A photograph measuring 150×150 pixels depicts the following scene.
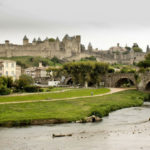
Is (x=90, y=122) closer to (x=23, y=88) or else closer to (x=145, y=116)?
(x=145, y=116)

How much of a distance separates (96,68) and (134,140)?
192 ft

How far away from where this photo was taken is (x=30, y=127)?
36469 millimetres

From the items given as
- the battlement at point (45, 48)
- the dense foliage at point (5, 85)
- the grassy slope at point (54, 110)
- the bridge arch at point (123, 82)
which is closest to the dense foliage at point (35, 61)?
the battlement at point (45, 48)

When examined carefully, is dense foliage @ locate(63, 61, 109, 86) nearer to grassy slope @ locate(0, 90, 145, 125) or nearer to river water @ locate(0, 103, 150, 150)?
grassy slope @ locate(0, 90, 145, 125)

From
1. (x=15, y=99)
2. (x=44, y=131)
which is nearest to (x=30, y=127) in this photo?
(x=44, y=131)

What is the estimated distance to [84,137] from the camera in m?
32.1

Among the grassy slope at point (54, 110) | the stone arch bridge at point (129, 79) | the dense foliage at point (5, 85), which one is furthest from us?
the stone arch bridge at point (129, 79)

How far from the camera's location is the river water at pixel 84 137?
29031 mm

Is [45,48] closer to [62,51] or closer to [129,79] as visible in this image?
[62,51]

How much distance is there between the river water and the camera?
29.0 meters

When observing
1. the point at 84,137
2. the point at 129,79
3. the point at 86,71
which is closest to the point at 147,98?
the point at 129,79

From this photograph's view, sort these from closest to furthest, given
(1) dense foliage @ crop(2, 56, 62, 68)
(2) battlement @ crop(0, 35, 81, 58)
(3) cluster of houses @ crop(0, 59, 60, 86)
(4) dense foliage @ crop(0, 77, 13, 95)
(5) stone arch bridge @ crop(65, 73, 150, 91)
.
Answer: (4) dense foliage @ crop(0, 77, 13, 95), (5) stone arch bridge @ crop(65, 73, 150, 91), (3) cluster of houses @ crop(0, 59, 60, 86), (1) dense foliage @ crop(2, 56, 62, 68), (2) battlement @ crop(0, 35, 81, 58)

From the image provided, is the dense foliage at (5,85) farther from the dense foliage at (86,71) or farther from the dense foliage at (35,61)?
the dense foliage at (35,61)

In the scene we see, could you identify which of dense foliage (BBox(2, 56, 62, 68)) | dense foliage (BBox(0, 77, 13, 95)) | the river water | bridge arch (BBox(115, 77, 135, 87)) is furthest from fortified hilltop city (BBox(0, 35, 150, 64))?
the river water
